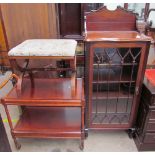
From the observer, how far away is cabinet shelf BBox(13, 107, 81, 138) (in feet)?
4.50

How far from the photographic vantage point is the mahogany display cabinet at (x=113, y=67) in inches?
45.2

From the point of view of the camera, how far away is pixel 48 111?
163 cm

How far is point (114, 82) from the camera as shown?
1.32m

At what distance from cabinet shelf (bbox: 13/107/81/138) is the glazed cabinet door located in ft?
0.60

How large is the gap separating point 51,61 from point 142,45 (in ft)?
3.26

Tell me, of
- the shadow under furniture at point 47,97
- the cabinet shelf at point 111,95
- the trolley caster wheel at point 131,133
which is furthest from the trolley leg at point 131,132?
the shadow under furniture at point 47,97

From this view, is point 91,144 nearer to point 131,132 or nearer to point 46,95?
A: point 131,132

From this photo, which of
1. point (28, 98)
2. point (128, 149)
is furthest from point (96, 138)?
point (28, 98)

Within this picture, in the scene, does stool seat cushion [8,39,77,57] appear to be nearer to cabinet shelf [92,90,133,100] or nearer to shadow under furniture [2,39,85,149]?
shadow under furniture [2,39,85,149]

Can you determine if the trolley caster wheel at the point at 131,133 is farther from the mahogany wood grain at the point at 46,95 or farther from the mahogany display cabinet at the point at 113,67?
the mahogany wood grain at the point at 46,95

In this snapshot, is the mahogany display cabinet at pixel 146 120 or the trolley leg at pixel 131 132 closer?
the mahogany display cabinet at pixel 146 120

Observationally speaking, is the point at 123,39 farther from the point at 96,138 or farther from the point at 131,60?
the point at 96,138

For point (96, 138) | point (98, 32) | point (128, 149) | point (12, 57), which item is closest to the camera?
point (12, 57)

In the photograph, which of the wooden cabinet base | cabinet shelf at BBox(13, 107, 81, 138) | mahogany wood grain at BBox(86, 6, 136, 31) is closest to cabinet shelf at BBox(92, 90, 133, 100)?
cabinet shelf at BBox(13, 107, 81, 138)
